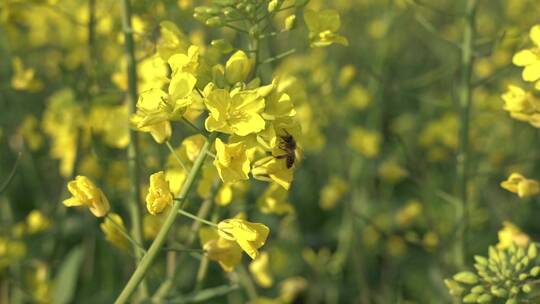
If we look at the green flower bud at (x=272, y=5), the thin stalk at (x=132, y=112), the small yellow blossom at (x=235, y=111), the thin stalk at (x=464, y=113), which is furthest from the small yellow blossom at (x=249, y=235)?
the thin stalk at (x=464, y=113)

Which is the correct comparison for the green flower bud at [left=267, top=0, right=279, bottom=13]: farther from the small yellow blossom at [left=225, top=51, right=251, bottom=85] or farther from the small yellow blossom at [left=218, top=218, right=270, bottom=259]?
the small yellow blossom at [left=218, top=218, right=270, bottom=259]

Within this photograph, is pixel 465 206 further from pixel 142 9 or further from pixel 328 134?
pixel 328 134

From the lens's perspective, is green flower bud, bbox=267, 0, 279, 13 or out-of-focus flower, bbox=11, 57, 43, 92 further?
out-of-focus flower, bbox=11, 57, 43, 92

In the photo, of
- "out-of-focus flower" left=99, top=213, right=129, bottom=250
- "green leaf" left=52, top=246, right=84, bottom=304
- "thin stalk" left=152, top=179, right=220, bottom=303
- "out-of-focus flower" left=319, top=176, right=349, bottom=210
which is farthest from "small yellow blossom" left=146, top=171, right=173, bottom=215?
"out-of-focus flower" left=319, top=176, right=349, bottom=210

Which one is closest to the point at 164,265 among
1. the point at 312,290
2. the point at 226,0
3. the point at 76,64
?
the point at 312,290

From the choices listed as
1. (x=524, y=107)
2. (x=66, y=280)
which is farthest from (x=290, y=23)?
(x=66, y=280)

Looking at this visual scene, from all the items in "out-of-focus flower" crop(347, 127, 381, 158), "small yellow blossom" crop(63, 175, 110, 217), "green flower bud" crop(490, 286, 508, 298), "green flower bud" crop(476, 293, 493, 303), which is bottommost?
"out-of-focus flower" crop(347, 127, 381, 158)

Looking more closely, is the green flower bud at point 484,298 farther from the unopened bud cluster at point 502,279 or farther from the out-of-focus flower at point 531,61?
the out-of-focus flower at point 531,61
